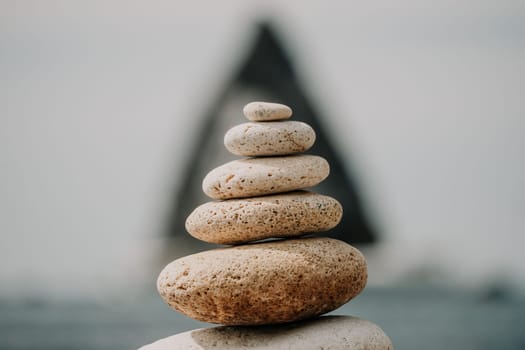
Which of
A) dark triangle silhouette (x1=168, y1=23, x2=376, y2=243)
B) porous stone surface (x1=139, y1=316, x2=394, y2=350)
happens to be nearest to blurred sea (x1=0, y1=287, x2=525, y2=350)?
dark triangle silhouette (x1=168, y1=23, x2=376, y2=243)

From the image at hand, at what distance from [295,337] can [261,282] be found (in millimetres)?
543

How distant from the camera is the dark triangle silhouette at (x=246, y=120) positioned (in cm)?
1812

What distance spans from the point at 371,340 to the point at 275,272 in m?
0.91

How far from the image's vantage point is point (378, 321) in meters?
12.6

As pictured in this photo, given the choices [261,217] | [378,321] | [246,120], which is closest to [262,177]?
[261,217]

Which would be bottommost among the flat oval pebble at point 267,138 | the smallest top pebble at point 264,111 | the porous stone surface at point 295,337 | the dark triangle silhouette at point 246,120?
the porous stone surface at point 295,337

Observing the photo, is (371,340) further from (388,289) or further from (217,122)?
(217,122)

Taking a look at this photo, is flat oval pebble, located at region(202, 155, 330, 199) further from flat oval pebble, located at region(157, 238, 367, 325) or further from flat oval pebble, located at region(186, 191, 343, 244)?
flat oval pebble, located at region(157, 238, 367, 325)

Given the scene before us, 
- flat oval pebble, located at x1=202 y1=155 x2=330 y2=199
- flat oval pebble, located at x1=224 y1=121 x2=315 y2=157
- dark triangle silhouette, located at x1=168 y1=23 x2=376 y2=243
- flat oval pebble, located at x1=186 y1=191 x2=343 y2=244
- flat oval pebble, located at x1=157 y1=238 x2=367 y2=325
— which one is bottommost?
flat oval pebble, located at x1=157 y1=238 x2=367 y2=325

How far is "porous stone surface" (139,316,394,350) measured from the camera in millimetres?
5656

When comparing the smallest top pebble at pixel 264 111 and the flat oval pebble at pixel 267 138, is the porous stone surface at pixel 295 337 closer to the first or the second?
the flat oval pebble at pixel 267 138

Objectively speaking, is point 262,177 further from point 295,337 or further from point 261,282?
point 295,337

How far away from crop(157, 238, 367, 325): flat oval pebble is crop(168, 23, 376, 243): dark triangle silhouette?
38.9ft

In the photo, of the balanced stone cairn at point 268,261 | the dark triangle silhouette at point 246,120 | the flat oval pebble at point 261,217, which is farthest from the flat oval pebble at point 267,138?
the dark triangle silhouette at point 246,120
